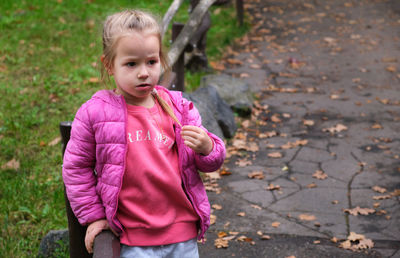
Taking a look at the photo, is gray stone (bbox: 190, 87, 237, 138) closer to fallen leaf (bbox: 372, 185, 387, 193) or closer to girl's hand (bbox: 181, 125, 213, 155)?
fallen leaf (bbox: 372, 185, 387, 193)

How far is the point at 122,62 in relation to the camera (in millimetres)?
1990

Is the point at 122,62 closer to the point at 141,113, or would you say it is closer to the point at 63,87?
the point at 141,113

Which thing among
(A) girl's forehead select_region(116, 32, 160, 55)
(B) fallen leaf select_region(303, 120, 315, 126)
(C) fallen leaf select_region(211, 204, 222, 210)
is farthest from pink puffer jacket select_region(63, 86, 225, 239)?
(B) fallen leaf select_region(303, 120, 315, 126)

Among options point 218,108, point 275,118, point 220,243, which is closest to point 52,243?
point 220,243

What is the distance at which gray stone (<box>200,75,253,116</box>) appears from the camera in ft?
21.6

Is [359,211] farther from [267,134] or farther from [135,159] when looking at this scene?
[135,159]

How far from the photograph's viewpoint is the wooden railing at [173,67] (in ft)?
6.52

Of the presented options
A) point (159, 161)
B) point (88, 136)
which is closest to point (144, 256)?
point (159, 161)

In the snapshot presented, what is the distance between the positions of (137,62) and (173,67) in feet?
12.2

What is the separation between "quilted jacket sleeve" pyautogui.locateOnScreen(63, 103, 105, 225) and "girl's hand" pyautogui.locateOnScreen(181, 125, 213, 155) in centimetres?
38

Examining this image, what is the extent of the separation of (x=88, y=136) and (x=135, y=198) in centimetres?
32

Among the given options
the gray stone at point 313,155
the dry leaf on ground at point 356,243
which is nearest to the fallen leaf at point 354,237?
the dry leaf on ground at point 356,243

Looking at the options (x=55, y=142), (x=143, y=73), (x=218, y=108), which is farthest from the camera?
(x=218, y=108)

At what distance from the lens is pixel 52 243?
11.4 ft
